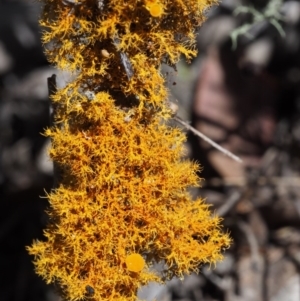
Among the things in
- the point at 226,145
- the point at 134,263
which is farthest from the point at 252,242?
the point at 134,263

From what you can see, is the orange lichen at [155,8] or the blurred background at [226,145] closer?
the orange lichen at [155,8]

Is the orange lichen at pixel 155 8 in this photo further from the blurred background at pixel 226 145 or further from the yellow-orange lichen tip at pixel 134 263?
the blurred background at pixel 226 145

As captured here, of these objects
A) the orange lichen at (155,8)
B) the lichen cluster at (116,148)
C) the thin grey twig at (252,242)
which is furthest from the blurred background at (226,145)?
the orange lichen at (155,8)

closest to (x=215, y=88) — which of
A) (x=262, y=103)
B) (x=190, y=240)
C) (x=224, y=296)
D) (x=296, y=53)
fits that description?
(x=262, y=103)

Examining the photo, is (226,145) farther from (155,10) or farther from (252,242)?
(155,10)

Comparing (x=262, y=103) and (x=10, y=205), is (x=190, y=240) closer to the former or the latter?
(x=10, y=205)

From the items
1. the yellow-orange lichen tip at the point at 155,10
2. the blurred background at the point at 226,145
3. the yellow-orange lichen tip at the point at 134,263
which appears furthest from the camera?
the blurred background at the point at 226,145

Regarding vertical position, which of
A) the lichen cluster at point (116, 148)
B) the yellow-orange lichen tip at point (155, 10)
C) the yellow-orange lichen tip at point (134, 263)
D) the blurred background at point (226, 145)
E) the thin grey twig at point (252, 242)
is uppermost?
the yellow-orange lichen tip at point (155, 10)

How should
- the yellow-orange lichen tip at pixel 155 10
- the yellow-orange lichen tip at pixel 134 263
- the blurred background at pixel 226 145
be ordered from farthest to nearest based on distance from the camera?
the blurred background at pixel 226 145
the yellow-orange lichen tip at pixel 134 263
the yellow-orange lichen tip at pixel 155 10
